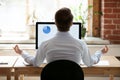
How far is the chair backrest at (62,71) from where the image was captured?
6.65 feet

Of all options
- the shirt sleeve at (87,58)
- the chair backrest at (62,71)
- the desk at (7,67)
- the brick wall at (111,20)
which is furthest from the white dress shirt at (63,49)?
the brick wall at (111,20)

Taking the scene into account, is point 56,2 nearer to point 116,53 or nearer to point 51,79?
point 116,53

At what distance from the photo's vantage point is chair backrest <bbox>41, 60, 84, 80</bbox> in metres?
2.03

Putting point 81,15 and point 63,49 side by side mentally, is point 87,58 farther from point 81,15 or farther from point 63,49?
point 81,15

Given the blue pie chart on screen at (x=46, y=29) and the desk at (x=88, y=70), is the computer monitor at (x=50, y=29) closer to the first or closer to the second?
the blue pie chart on screen at (x=46, y=29)

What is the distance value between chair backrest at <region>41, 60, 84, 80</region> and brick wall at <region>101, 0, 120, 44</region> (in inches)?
81.7

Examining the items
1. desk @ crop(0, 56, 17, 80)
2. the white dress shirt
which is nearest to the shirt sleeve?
the white dress shirt

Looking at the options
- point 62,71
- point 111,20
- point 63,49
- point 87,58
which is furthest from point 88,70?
point 111,20

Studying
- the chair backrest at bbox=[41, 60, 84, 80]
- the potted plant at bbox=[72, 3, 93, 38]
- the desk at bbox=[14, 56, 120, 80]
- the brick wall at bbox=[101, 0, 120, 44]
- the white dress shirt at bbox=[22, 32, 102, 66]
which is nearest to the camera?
the chair backrest at bbox=[41, 60, 84, 80]

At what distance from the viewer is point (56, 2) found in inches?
167

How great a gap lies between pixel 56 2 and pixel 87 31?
617mm

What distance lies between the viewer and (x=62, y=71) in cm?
204

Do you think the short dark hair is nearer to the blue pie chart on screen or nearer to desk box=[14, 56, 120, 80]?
desk box=[14, 56, 120, 80]

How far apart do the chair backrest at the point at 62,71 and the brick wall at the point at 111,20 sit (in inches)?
81.7
